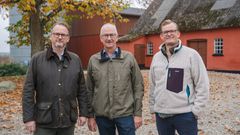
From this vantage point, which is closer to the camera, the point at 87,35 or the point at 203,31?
the point at 203,31

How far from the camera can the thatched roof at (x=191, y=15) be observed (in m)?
21.9

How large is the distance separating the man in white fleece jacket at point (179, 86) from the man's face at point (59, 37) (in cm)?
123

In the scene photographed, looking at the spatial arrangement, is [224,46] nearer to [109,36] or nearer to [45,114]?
[109,36]

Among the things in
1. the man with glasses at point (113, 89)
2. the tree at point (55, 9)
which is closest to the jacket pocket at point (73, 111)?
the man with glasses at point (113, 89)

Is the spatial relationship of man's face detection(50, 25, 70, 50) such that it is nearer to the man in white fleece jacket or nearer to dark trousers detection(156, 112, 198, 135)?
the man in white fleece jacket

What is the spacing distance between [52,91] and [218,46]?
67.7 feet

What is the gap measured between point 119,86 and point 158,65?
1.91 feet

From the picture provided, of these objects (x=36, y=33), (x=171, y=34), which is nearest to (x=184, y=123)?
(x=171, y=34)

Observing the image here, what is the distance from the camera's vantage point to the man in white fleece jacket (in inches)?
149

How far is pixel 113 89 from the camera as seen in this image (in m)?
3.89

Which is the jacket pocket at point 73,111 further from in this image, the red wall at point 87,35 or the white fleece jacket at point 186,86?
the red wall at point 87,35

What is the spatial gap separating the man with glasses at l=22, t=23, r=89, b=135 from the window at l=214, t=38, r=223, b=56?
20.1m

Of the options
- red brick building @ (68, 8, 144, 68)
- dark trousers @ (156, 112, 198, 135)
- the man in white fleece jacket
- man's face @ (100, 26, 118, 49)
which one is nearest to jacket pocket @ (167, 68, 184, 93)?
the man in white fleece jacket

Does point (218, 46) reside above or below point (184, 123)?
above
